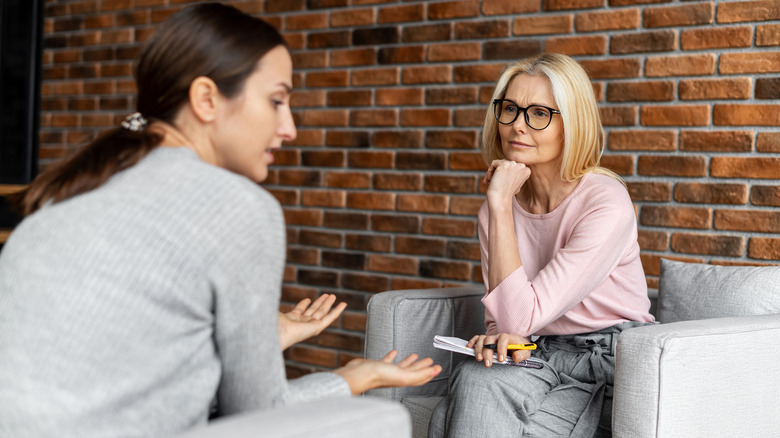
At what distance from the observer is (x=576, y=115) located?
6.63ft

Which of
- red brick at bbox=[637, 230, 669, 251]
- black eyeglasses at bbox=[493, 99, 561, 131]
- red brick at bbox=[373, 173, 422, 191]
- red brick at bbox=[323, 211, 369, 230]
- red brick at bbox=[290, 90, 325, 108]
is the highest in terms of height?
red brick at bbox=[290, 90, 325, 108]

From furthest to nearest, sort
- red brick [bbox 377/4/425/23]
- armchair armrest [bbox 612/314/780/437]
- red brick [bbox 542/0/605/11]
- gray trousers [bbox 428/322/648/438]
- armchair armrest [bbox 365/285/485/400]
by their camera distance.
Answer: red brick [bbox 377/4/425/23]
red brick [bbox 542/0/605/11]
armchair armrest [bbox 365/285/485/400]
gray trousers [bbox 428/322/648/438]
armchair armrest [bbox 612/314/780/437]

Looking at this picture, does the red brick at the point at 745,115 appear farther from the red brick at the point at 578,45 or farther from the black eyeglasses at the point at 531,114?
the black eyeglasses at the point at 531,114

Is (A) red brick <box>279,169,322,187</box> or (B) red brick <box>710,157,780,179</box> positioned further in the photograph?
(A) red brick <box>279,169,322,187</box>

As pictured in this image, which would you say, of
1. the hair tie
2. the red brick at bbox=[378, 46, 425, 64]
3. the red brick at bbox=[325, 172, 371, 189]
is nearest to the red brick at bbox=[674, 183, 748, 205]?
the red brick at bbox=[378, 46, 425, 64]

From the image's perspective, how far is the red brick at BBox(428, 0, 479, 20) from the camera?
9.68 feet

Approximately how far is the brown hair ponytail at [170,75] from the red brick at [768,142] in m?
1.76

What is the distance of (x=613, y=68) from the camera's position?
2.63 metres

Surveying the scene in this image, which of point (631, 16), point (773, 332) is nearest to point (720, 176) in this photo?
point (631, 16)

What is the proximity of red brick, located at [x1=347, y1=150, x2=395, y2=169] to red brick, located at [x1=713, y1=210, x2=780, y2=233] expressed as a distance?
4.24 feet

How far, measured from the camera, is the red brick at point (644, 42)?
2.52 metres

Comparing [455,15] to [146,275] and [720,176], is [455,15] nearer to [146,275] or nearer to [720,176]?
[720,176]

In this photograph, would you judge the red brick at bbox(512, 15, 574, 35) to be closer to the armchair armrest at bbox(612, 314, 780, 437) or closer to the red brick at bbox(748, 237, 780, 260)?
the red brick at bbox(748, 237, 780, 260)

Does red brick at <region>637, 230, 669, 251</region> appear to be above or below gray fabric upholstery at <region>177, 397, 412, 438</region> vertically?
above
